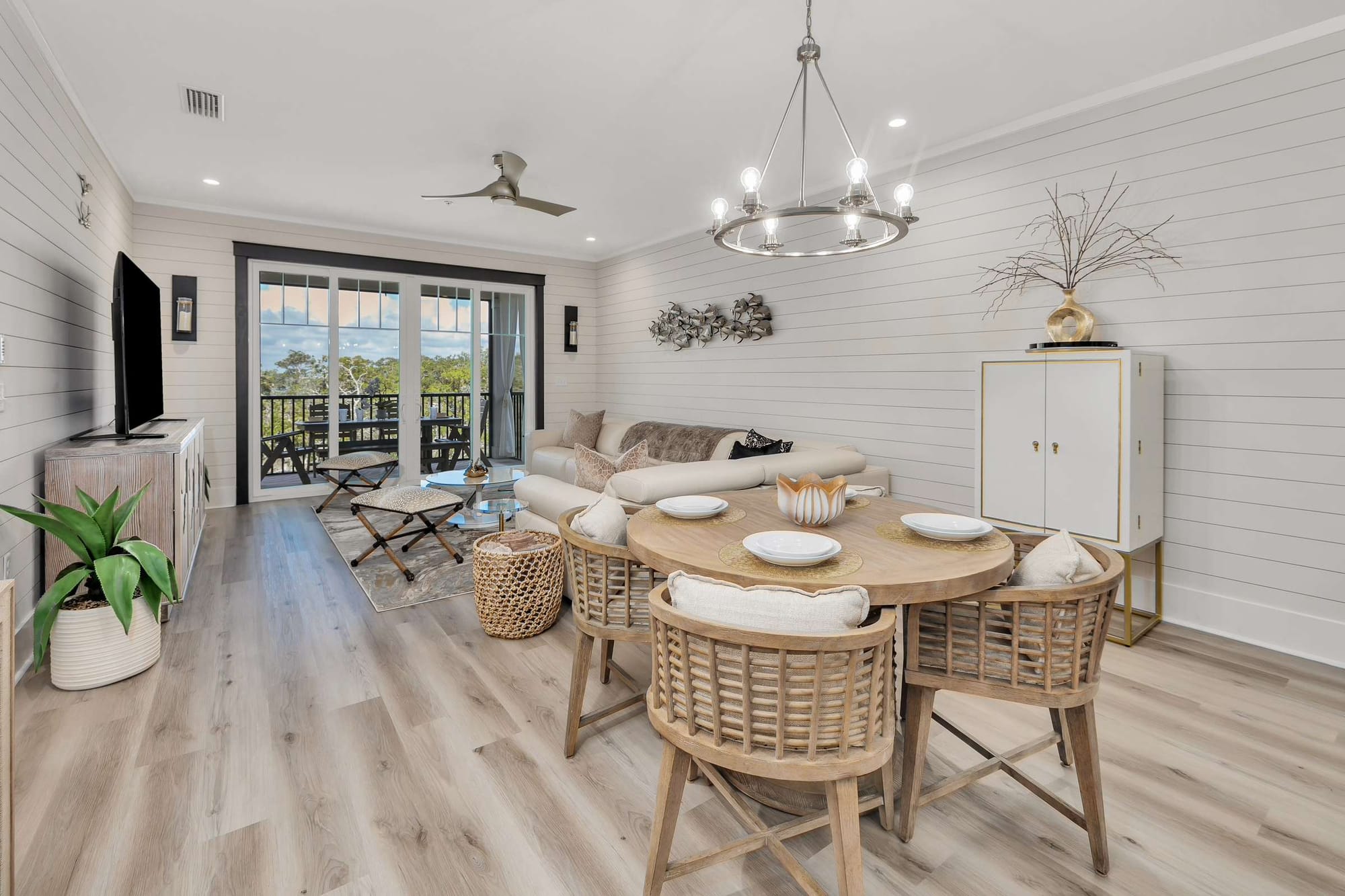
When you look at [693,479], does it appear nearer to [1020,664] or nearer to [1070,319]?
[1020,664]

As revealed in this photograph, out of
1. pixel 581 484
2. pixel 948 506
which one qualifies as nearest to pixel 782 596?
pixel 581 484

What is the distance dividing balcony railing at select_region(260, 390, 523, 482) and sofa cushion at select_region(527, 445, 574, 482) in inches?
31.6

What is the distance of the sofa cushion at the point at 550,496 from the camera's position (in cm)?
308

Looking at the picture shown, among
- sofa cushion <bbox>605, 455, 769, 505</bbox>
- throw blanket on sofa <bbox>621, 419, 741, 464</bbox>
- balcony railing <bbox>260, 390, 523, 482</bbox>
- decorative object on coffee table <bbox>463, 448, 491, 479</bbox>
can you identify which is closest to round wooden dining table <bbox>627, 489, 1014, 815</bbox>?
sofa cushion <bbox>605, 455, 769, 505</bbox>

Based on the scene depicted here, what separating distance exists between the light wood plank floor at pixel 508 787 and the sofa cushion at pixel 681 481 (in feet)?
2.41

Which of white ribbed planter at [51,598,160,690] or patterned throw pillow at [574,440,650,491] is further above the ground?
patterned throw pillow at [574,440,650,491]

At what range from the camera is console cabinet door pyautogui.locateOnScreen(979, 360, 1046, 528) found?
3123mm

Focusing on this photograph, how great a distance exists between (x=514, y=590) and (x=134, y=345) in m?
2.45

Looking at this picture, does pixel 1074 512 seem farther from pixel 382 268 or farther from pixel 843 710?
pixel 382 268

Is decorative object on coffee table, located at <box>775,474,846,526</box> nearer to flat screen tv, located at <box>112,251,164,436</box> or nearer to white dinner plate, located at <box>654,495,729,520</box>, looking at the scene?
white dinner plate, located at <box>654,495,729,520</box>

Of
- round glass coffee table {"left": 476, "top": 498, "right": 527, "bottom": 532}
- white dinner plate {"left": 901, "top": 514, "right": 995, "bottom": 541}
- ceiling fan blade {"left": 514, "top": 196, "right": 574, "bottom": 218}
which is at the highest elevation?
ceiling fan blade {"left": 514, "top": 196, "right": 574, "bottom": 218}

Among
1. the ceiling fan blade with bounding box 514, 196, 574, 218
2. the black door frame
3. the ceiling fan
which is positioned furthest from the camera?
the black door frame

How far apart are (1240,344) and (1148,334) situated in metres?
0.36

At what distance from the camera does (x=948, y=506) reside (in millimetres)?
4035
